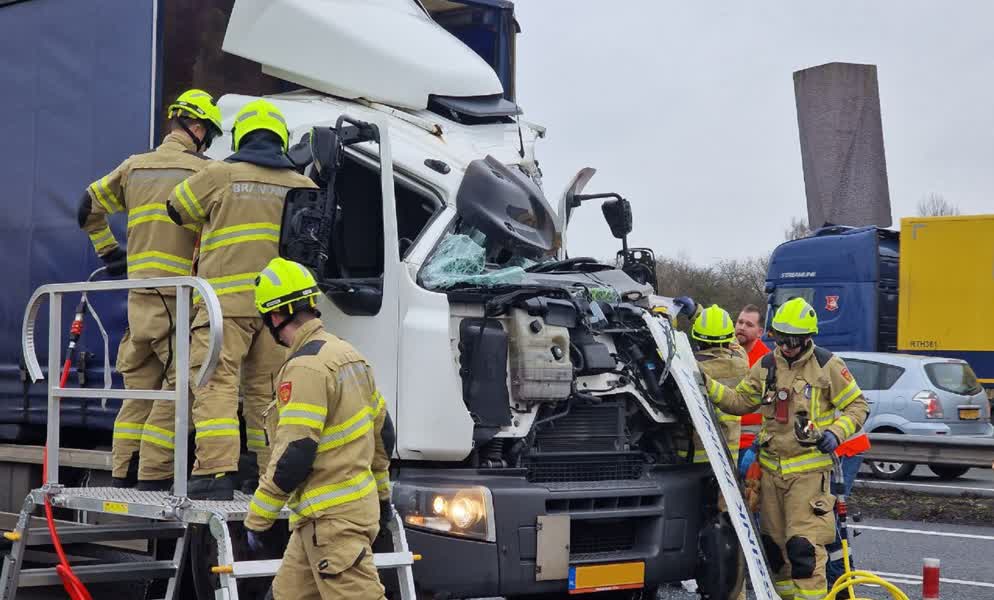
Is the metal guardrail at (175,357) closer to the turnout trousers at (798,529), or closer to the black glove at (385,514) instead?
the black glove at (385,514)

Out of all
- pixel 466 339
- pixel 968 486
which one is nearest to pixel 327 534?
pixel 466 339

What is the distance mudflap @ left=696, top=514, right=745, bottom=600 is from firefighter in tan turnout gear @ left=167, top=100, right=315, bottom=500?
2.07 meters

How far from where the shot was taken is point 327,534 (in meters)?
4.55

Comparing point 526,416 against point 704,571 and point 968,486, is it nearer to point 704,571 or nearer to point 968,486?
point 704,571

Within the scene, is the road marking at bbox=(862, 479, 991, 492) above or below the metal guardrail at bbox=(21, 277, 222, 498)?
below

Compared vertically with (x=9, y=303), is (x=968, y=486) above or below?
below

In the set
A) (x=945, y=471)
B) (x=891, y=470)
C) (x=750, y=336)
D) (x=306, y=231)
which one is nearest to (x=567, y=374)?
(x=306, y=231)

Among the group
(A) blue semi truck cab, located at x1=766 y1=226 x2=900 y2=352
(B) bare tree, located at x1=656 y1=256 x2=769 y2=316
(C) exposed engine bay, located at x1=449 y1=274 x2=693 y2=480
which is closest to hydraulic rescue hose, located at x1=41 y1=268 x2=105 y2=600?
(C) exposed engine bay, located at x1=449 y1=274 x2=693 y2=480

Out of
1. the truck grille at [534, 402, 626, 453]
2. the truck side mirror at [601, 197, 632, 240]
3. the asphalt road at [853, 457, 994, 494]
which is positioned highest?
the truck side mirror at [601, 197, 632, 240]

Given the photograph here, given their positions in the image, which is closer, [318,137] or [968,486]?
[318,137]

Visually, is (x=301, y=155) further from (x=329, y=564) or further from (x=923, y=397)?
(x=923, y=397)

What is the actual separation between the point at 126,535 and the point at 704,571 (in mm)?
2631

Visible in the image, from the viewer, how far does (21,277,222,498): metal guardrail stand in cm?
515

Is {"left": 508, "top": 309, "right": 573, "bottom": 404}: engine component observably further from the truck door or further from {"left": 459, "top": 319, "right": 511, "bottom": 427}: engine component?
the truck door
